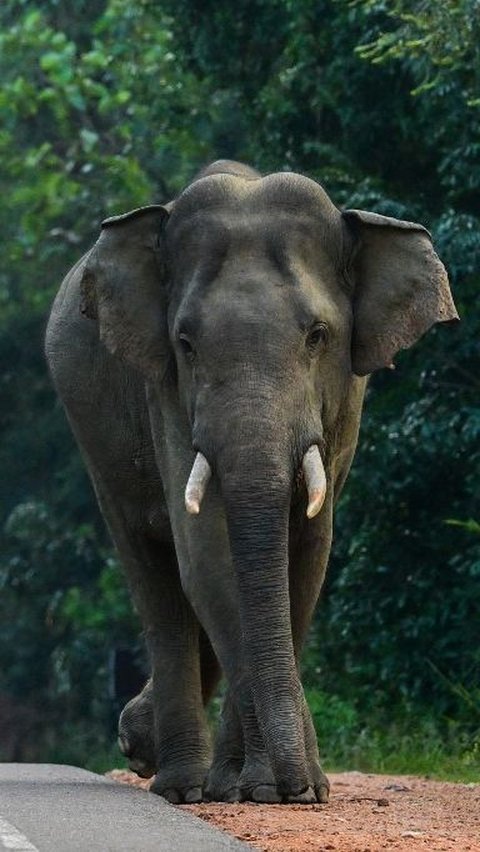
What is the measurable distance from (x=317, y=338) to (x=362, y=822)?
1934 millimetres

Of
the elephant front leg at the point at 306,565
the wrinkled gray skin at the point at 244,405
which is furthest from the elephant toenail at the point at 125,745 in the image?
the elephant front leg at the point at 306,565

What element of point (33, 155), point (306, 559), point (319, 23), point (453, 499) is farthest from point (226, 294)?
point (33, 155)

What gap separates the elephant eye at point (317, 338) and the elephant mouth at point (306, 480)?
444 millimetres

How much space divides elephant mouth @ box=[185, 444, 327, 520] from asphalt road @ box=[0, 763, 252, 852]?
1.14 meters

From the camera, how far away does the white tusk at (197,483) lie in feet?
31.7

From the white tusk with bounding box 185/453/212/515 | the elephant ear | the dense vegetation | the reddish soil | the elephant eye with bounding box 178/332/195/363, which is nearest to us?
the reddish soil

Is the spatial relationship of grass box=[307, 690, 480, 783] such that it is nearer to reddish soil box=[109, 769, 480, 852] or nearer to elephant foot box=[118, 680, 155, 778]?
elephant foot box=[118, 680, 155, 778]

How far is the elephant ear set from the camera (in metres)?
10.8

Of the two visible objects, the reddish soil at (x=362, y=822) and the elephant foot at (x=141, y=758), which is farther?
the elephant foot at (x=141, y=758)

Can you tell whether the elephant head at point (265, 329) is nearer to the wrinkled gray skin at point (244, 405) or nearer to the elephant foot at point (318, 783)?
the wrinkled gray skin at point (244, 405)

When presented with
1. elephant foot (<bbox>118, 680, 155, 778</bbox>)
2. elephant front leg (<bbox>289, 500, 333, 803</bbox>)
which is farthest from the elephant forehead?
elephant foot (<bbox>118, 680, 155, 778</bbox>)

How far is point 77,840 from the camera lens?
844 cm

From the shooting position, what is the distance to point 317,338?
1027 centimetres

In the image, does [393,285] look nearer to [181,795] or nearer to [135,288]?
[135,288]
